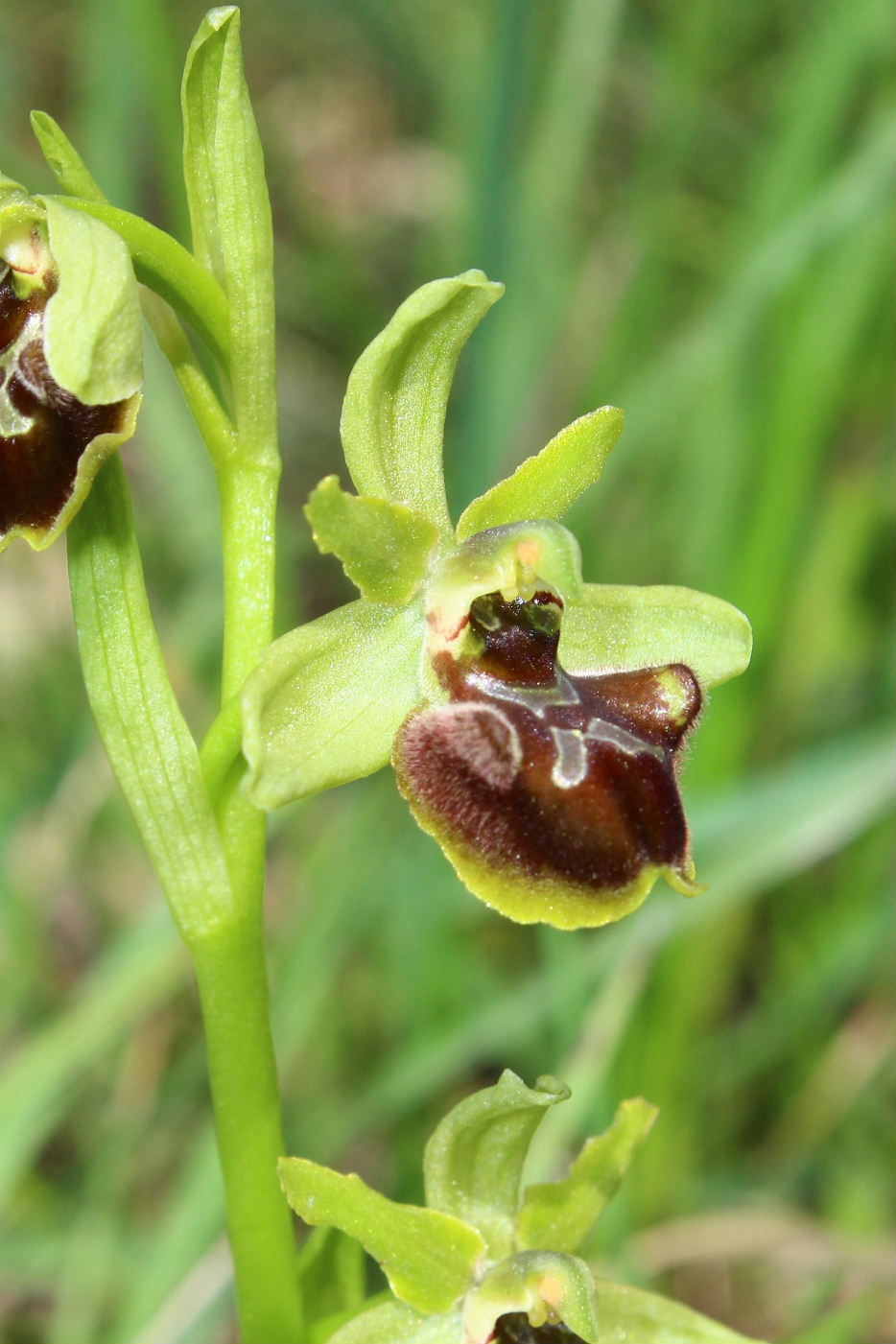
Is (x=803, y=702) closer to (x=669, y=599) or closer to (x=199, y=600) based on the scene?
(x=199, y=600)

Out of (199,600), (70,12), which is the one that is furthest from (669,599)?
(70,12)

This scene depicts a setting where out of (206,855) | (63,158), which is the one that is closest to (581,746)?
(206,855)

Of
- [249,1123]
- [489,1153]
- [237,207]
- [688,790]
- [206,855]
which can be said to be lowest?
[688,790]

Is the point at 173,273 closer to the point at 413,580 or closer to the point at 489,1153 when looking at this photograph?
the point at 413,580

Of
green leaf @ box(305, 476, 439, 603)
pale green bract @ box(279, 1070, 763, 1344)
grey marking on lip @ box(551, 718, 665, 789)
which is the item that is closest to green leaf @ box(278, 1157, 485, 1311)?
pale green bract @ box(279, 1070, 763, 1344)

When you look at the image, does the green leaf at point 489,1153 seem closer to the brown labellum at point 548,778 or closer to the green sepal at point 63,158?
the brown labellum at point 548,778

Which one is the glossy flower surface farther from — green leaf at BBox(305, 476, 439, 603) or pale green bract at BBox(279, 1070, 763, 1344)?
pale green bract at BBox(279, 1070, 763, 1344)

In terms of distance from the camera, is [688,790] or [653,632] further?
[688,790]

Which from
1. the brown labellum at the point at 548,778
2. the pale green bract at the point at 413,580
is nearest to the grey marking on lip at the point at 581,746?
the brown labellum at the point at 548,778
